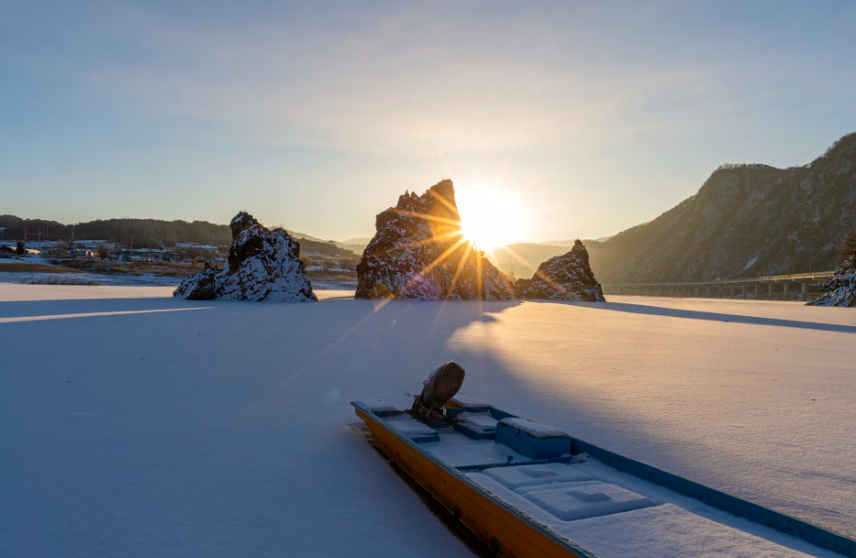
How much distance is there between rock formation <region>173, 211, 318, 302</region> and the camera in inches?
921

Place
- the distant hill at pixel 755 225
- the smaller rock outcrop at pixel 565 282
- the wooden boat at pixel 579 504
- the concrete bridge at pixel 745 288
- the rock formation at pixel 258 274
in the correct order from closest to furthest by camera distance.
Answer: the wooden boat at pixel 579 504, the rock formation at pixel 258 274, the smaller rock outcrop at pixel 565 282, the concrete bridge at pixel 745 288, the distant hill at pixel 755 225

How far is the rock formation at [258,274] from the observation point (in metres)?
23.4

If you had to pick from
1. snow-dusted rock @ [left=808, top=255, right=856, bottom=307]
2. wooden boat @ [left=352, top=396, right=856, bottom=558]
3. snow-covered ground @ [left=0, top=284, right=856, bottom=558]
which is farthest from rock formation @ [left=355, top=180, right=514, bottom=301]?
wooden boat @ [left=352, top=396, right=856, bottom=558]

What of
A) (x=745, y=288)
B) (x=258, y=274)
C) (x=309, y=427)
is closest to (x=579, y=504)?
(x=309, y=427)

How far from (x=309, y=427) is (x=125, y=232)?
124172 mm

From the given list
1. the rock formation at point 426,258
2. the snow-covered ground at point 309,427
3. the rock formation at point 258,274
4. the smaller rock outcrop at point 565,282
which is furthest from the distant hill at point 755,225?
the snow-covered ground at point 309,427

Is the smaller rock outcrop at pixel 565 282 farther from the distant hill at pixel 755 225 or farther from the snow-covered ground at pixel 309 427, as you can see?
the distant hill at pixel 755 225

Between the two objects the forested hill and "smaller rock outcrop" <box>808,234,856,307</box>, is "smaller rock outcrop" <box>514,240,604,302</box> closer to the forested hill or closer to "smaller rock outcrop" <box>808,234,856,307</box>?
"smaller rock outcrop" <box>808,234,856,307</box>

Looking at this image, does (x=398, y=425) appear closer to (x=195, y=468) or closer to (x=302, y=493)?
(x=302, y=493)

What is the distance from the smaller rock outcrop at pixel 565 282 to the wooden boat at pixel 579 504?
29.0m

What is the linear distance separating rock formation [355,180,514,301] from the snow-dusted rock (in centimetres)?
1858

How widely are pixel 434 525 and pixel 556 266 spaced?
3177cm

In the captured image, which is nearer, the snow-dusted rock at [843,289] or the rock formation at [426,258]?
the rock formation at [426,258]

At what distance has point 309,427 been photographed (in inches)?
185
